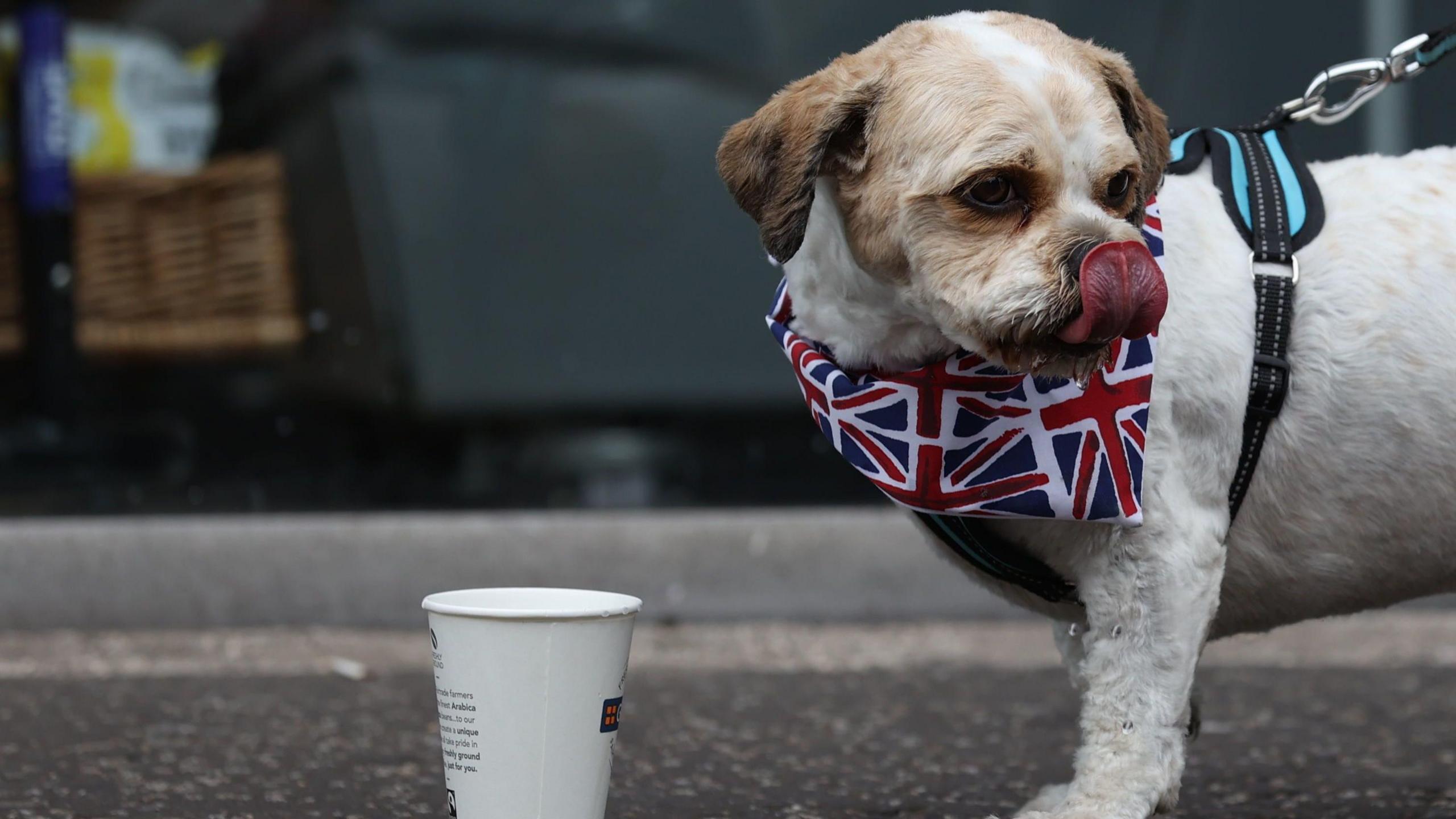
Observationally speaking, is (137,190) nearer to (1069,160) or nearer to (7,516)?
(7,516)

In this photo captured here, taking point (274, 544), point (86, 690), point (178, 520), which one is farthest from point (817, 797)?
point (178, 520)

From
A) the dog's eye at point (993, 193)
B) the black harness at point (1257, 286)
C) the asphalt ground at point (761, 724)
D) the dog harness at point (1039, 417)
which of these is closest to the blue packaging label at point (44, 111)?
the asphalt ground at point (761, 724)

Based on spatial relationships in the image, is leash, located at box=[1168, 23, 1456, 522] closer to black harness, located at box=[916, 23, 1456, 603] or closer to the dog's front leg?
black harness, located at box=[916, 23, 1456, 603]

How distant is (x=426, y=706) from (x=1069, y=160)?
276 cm

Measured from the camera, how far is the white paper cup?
239 cm

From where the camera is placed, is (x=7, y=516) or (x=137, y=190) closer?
(x=7, y=516)

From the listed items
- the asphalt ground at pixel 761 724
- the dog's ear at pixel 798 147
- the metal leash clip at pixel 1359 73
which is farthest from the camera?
the asphalt ground at pixel 761 724

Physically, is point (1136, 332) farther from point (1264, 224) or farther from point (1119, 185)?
point (1264, 224)

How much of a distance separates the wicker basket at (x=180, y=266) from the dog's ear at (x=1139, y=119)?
173 inches

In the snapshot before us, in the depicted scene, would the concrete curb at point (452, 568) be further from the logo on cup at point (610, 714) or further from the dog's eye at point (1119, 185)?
the dog's eye at point (1119, 185)

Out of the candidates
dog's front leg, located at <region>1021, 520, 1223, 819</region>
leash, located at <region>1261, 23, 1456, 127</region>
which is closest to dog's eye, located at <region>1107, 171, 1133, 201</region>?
dog's front leg, located at <region>1021, 520, 1223, 819</region>

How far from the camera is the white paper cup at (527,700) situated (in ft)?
7.84

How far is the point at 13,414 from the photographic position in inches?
245

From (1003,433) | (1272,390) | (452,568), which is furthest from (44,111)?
(1272,390)
